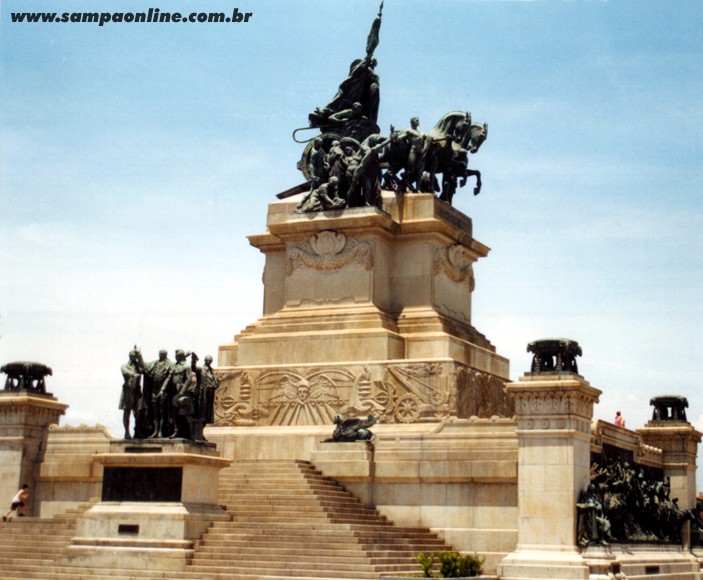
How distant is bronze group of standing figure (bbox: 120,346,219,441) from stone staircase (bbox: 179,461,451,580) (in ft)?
7.81

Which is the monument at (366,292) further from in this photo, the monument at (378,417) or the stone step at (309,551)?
the stone step at (309,551)

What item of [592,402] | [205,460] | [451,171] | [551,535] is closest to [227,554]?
[205,460]

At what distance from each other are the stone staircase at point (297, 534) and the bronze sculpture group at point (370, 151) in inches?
416

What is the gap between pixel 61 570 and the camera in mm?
29656

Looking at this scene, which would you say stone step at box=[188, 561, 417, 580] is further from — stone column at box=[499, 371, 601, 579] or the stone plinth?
the stone plinth

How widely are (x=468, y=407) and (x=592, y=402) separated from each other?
7.28 m

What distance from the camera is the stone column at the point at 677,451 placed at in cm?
4003

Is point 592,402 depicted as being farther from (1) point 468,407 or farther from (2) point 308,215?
(2) point 308,215

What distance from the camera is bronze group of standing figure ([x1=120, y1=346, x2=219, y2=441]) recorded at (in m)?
30.8

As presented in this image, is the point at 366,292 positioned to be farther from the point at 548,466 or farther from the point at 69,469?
the point at 548,466

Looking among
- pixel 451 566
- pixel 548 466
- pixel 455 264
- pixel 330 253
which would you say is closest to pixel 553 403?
pixel 548 466

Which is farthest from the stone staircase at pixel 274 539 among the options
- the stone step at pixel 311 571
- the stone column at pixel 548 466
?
the stone column at pixel 548 466

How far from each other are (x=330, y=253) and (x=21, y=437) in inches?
429

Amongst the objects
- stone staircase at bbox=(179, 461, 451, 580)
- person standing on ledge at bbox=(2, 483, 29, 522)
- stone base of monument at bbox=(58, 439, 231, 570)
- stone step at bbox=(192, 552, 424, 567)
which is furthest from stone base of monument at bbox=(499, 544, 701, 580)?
person standing on ledge at bbox=(2, 483, 29, 522)
